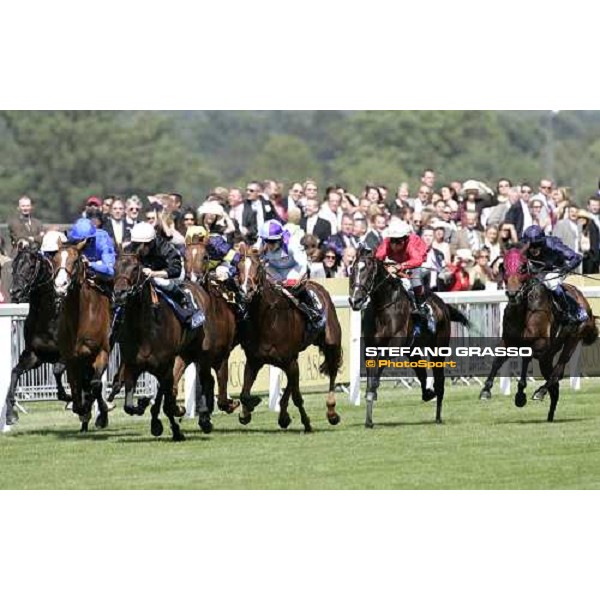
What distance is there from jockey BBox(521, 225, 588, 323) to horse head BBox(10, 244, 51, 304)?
4836 millimetres

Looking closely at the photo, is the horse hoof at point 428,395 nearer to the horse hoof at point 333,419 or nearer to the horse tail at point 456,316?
the horse tail at point 456,316

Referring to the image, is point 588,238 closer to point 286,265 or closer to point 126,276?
point 286,265

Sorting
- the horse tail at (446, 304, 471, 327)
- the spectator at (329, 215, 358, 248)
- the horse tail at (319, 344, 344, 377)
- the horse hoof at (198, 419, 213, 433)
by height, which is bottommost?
the horse hoof at (198, 419, 213, 433)

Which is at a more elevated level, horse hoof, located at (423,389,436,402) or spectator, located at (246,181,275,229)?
Answer: spectator, located at (246,181,275,229)

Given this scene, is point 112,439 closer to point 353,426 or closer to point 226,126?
point 353,426

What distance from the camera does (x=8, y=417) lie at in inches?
775

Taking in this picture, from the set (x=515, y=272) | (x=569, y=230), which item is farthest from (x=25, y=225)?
(x=569, y=230)

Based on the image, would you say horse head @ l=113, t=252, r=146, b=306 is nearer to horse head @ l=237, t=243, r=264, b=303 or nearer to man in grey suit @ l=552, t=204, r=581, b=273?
horse head @ l=237, t=243, r=264, b=303

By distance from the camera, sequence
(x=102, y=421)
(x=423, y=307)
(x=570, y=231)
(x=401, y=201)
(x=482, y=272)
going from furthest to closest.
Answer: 1. (x=401, y=201)
2. (x=570, y=231)
3. (x=482, y=272)
4. (x=423, y=307)
5. (x=102, y=421)

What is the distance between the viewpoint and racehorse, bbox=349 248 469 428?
19.2 meters

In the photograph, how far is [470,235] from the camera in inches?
1042

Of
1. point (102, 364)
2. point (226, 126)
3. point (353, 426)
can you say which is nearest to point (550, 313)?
point (353, 426)

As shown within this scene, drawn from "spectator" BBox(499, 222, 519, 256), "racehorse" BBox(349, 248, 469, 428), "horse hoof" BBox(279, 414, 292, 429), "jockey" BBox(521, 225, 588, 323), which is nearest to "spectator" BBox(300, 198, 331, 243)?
"spectator" BBox(499, 222, 519, 256)

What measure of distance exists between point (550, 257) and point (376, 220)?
18.8 ft
